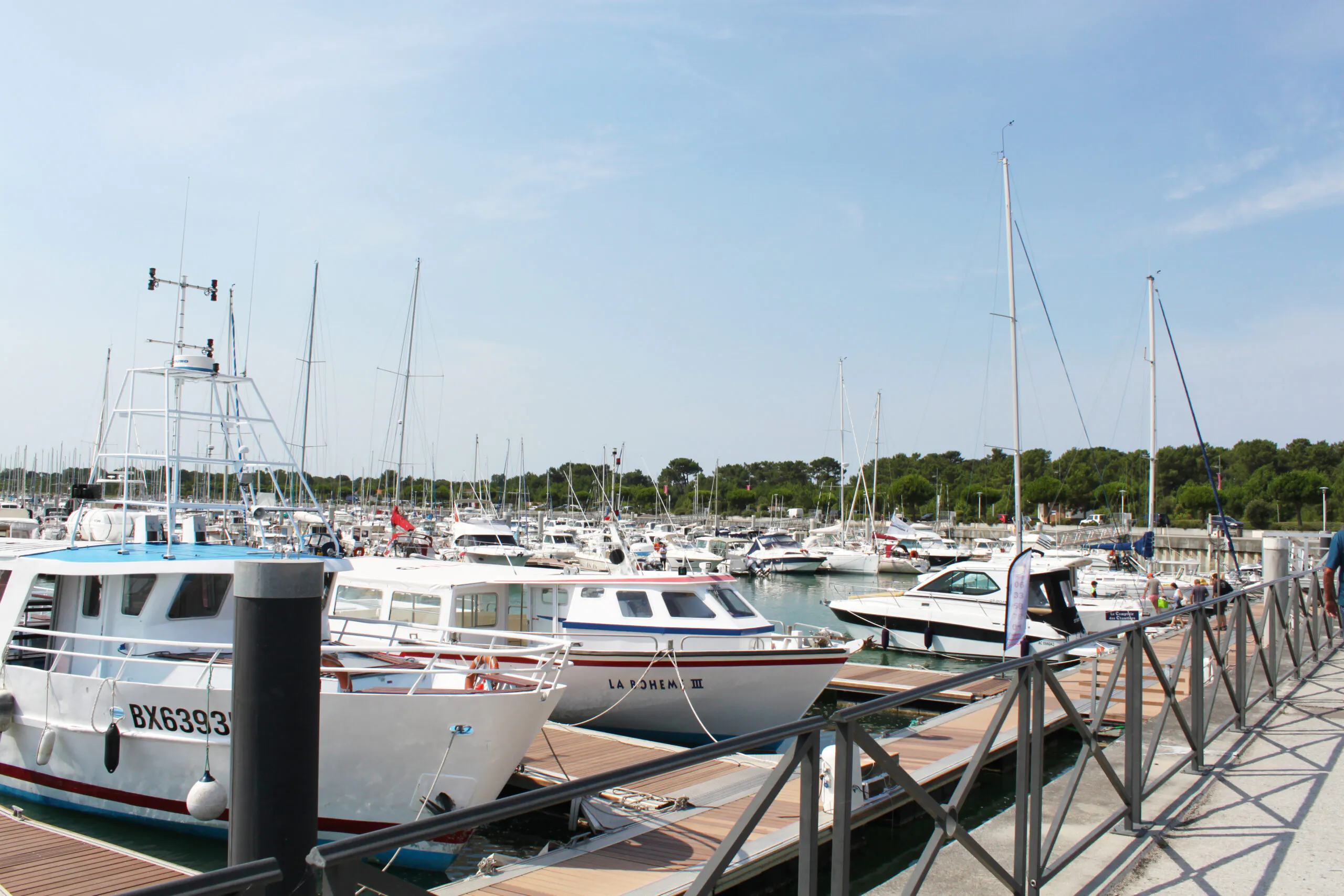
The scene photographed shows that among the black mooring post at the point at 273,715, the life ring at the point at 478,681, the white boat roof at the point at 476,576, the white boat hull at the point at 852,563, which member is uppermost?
the black mooring post at the point at 273,715

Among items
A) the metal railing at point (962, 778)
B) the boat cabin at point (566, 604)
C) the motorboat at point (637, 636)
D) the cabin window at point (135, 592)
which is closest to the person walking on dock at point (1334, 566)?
the metal railing at point (962, 778)

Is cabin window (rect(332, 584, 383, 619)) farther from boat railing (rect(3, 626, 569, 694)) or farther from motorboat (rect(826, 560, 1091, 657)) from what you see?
motorboat (rect(826, 560, 1091, 657))

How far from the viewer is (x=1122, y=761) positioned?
7.15m

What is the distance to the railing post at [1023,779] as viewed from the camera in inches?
189

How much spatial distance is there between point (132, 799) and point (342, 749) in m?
2.76

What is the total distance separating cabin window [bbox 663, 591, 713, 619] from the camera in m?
15.6

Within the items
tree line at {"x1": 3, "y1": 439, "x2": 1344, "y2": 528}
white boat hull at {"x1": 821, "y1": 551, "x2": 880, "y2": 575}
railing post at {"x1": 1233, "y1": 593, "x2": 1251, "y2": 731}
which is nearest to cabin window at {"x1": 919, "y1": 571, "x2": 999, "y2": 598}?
railing post at {"x1": 1233, "y1": 593, "x2": 1251, "y2": 731}

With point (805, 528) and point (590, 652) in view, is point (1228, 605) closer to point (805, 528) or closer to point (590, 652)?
point (590, 652)

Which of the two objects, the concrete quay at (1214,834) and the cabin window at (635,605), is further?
the cabin window at (635,605)

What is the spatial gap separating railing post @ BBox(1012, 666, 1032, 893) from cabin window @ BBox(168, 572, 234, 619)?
889cm

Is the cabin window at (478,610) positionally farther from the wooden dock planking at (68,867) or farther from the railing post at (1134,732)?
the railing post at (1134,732)

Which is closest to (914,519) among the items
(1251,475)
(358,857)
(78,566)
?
(1251,475)

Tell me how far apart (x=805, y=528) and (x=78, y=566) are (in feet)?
263

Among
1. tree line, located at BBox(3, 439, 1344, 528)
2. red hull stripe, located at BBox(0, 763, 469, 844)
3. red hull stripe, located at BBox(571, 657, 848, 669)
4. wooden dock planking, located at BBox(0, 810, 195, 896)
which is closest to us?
→ wooden dock planking, located at BBox(0, 810, 195, 896)
